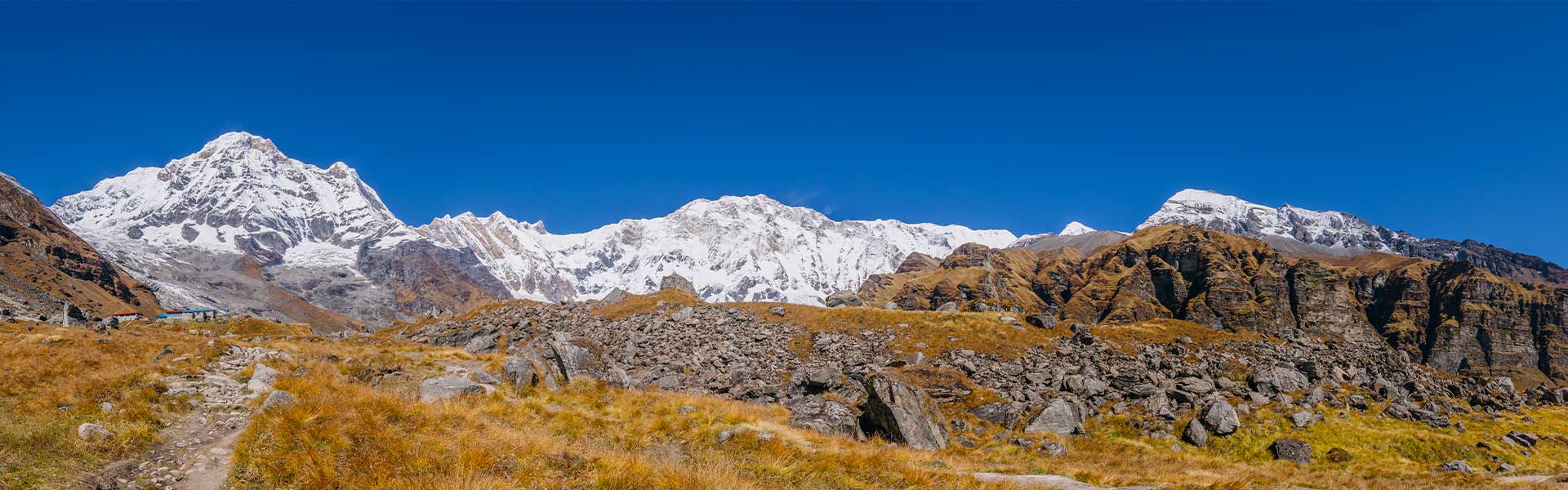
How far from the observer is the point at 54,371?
19.0 meters

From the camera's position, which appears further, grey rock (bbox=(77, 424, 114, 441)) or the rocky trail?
grey rock (bbox=(77, 424, 114, 441))

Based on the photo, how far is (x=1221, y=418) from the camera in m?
29.6

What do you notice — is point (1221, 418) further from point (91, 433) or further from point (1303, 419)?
point (91, 433)

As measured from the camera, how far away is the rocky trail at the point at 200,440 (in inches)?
451

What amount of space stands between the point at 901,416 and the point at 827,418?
9.56ft

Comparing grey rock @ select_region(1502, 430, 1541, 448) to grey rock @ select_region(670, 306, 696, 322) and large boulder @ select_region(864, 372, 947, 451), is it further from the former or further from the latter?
grey rock @ select_region(670, 306, 696, 322)

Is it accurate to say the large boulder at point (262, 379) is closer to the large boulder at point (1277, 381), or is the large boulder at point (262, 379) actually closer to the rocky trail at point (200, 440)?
the rocky trail at point (200, 440)

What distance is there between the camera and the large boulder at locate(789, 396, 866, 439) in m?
23.7

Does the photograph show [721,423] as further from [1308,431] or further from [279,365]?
[1308,431]

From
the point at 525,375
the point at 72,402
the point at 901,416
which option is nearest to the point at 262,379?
the point at 72,402

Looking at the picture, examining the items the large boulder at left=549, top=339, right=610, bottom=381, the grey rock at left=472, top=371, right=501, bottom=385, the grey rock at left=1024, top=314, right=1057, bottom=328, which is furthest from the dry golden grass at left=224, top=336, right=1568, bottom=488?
the grey rock at left=1024, top=314, right=1057, bottom=328

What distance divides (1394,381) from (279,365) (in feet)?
200

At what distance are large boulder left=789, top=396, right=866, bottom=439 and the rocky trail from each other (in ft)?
51.1

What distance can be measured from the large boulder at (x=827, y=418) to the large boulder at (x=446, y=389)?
426 inches
